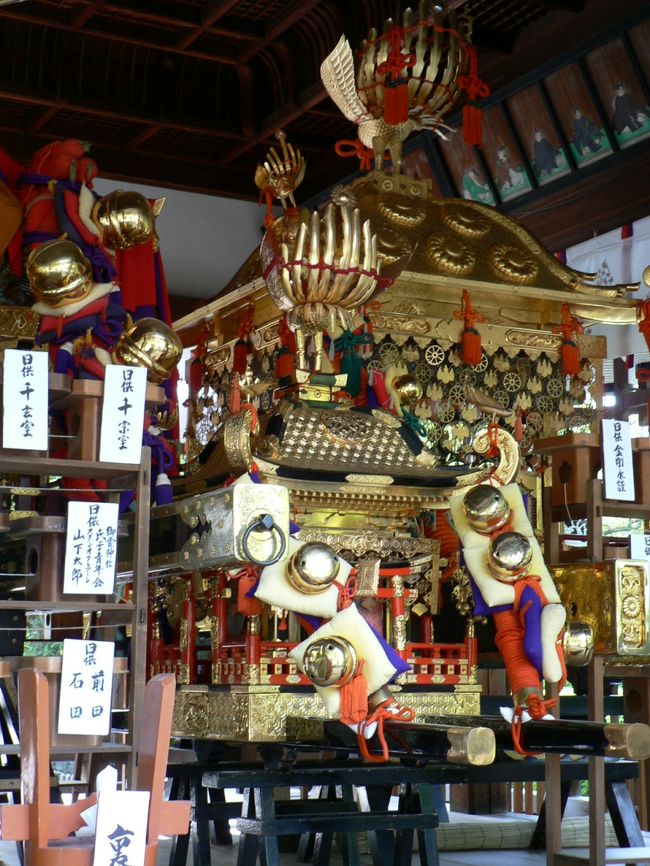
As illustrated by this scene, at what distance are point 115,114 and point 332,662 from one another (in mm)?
5204

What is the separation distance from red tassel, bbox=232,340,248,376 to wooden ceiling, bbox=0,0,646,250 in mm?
2000

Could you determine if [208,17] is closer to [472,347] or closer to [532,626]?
[472,347]

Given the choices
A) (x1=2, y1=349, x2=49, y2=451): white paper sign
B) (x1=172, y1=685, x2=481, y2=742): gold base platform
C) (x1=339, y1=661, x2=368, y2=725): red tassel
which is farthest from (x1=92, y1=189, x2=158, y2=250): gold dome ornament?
(x1=339, y1=661, x2=368, y2=725): red tassel

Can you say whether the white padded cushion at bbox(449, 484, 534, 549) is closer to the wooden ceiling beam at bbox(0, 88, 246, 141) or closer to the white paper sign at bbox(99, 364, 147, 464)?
the white paper sign at bbox(99, 364, 147, 464)

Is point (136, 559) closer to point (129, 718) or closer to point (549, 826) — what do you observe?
point (129, 718)

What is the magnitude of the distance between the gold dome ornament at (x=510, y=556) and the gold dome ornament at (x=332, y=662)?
71 cm

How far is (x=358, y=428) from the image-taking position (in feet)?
16.1

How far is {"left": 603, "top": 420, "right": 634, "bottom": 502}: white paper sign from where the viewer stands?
4723 millimetres

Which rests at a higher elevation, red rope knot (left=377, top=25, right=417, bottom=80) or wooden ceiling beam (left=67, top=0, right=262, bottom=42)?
wooden ceiling beam (left=67, top=0, right=262, bottom=42)

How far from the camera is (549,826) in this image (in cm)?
455

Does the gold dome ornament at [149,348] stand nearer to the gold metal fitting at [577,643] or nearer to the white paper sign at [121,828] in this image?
the gold metal fitting at [577,643]

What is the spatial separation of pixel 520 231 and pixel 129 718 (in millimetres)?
3269

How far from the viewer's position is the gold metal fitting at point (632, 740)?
3564 millimetres

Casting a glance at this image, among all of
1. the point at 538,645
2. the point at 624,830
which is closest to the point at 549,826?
the point at 624,830
